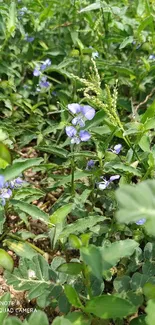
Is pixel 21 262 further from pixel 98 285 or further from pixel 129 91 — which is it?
pixel 129 91

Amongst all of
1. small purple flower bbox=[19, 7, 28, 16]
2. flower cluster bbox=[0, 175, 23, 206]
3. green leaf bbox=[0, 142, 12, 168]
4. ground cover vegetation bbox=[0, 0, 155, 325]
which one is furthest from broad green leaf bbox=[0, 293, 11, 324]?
small purple flower bbox=[19, 7, 28, 16]

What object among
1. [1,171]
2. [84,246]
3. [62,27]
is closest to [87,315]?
[84,246]

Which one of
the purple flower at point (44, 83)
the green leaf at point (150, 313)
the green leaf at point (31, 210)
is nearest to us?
the green leaf at point (150, 313)

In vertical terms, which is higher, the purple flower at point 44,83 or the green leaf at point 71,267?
the purple flower at point 44,83

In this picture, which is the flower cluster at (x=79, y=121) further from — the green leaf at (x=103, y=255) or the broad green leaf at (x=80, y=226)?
the green leaf at (x=103, y=255)

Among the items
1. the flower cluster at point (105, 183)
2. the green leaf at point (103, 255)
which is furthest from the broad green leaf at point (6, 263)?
the flower cluster at point (105, 183)

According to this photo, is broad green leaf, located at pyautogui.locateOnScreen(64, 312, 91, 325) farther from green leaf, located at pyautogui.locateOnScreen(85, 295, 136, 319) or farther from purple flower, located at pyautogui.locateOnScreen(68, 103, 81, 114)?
purple flower, located at pyautogui.locateOnScreen(68, 103, 81, 114)
